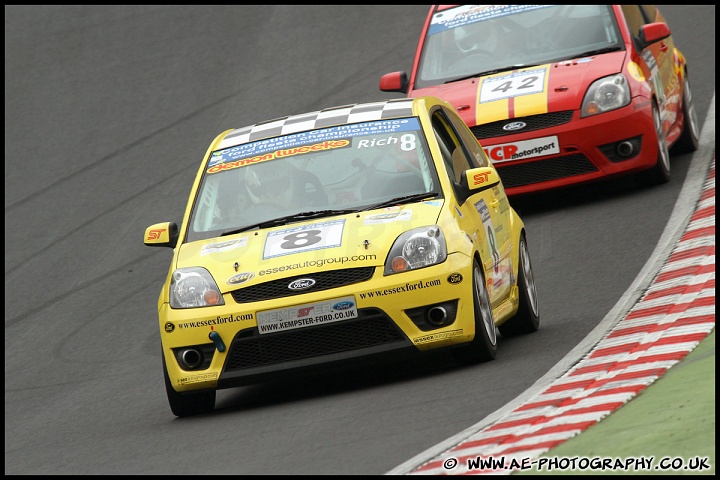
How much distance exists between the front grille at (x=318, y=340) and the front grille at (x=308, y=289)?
0.60 feet

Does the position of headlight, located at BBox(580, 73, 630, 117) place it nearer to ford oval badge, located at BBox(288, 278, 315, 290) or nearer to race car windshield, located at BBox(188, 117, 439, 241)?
race car windshield, located at BBox(188, 117, 439, 241)

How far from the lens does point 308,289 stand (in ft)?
26.4

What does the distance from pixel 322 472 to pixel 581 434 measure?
1.07 metres

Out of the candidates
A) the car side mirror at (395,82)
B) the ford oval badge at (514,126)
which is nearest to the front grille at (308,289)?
the ford oval badge at (514,126)

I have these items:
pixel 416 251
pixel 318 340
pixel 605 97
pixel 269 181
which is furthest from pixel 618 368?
pixel 605 97

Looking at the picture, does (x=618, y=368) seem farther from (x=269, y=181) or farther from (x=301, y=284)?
(x=269, y=181)

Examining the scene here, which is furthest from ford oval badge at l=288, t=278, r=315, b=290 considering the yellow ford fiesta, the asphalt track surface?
the asphalt track surface

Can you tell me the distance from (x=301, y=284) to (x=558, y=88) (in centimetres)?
542

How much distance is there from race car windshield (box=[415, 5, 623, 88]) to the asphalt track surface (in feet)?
4.35

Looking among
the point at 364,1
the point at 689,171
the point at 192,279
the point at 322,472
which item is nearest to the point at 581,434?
the point at 322,472

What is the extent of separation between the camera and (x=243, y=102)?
60.8 feet

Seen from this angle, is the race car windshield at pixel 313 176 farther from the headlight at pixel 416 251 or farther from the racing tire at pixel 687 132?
the racing tire at pixel 687 132

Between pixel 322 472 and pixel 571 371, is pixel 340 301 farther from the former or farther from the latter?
pixel 322 472

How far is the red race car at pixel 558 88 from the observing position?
41.9 feet
